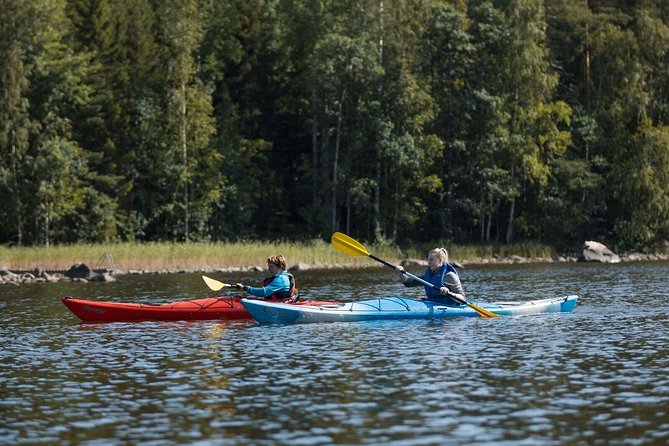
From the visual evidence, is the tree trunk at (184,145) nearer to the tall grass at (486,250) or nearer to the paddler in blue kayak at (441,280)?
the tall grass at (486,250)

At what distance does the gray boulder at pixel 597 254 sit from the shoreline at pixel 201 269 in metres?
0.26

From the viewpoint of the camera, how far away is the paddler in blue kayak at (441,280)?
66.2 ft

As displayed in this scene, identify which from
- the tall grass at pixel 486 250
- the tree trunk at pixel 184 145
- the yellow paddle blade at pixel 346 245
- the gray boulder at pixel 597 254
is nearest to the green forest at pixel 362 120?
the tree trunk at pixel 184 145

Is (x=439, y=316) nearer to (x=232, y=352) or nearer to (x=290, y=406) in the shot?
(x=232, y=352)

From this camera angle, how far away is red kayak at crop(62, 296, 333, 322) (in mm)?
20312

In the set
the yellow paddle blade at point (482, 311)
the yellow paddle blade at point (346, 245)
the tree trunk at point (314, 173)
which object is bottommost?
the yellow paddle blade at point (482, 311)

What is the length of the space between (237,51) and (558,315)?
33.3 meters

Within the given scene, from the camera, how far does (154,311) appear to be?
66.8 ft

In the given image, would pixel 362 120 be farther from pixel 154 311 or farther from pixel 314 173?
pixel 154 311

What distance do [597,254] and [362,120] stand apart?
1172cm

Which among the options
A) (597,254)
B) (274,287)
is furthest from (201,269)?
(274,287)

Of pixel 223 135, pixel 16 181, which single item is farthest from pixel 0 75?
pixel 223 135

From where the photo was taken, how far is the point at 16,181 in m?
44.4

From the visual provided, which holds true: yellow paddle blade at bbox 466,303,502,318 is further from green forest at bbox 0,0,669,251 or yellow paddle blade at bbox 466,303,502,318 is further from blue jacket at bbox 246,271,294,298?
green forest at bbox 0,0,669,251
